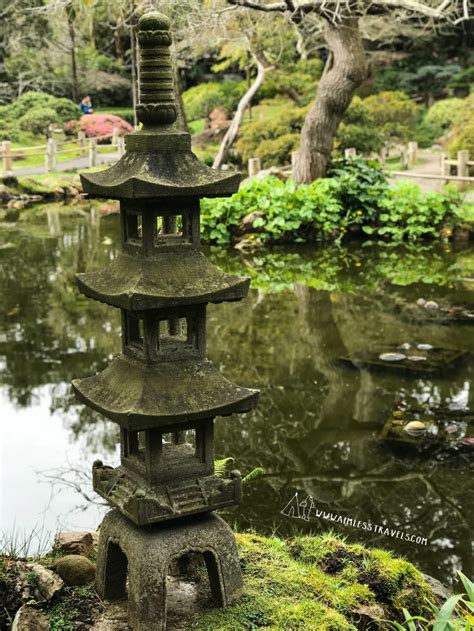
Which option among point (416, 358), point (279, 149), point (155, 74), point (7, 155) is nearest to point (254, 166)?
point (279, 149)

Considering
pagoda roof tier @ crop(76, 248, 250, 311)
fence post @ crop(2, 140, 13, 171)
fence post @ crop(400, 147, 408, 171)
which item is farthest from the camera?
fence post @ crop(2, 140, 13, 171)

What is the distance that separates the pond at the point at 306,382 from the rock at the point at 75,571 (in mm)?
710

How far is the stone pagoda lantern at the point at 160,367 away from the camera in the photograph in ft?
15.1

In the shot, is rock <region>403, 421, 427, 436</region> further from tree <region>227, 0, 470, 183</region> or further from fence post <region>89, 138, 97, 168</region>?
fence post <region>89, 138, 97, 168</region>

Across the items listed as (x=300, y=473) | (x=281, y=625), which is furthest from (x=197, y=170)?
(x=300, y=473)

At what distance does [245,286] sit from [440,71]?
3112cm

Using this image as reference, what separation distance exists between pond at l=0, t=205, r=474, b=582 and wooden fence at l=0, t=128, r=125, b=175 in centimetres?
1000

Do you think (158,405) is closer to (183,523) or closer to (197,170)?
(183,523)

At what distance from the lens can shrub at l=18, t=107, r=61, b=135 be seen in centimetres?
3098

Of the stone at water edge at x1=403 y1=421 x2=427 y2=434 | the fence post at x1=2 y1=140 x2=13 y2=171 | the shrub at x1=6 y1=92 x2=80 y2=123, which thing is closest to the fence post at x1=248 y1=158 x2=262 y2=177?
the fence post at x1=2 y1=140 x2=13 y2=171

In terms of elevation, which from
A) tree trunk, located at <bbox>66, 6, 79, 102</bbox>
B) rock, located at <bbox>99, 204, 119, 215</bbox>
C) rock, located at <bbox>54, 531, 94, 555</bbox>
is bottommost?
rock, located at <bbox>99, 204, 119, 215</bbox>

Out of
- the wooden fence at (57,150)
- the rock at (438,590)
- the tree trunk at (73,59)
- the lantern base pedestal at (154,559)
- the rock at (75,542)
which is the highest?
the tree trunk at (73,59)

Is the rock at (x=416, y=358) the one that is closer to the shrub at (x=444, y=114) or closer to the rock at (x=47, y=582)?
the rock at (x=47, y=582)

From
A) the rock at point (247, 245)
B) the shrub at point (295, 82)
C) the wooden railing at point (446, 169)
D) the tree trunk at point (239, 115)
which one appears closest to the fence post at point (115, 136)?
the shrub at point (295, 82)
